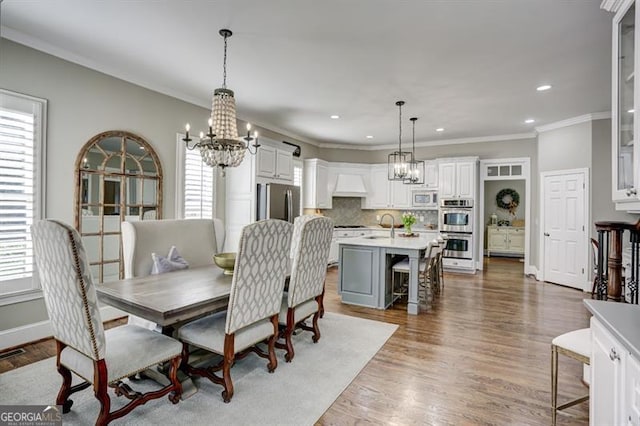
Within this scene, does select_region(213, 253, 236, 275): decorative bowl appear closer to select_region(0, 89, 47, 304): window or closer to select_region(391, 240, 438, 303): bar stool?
select_region(0, 89, 47, 304): window

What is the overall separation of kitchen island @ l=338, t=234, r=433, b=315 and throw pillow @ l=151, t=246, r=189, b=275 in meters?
2.18

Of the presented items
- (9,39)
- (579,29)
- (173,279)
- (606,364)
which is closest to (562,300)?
(579,29)

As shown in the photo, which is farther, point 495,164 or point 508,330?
point 495,164

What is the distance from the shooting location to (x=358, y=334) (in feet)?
11.4

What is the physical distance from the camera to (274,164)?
5625 millimetres

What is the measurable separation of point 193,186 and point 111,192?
3.62 feet

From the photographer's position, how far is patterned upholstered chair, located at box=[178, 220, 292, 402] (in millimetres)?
2141

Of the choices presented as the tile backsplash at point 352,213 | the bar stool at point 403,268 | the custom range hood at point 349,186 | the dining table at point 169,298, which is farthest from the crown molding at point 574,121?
the dining table at point 169,298

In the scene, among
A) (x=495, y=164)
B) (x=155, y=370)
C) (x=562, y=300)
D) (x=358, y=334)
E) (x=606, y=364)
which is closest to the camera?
(x=606, y=364)

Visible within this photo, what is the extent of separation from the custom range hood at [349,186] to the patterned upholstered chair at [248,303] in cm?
565

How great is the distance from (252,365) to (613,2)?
3660mm

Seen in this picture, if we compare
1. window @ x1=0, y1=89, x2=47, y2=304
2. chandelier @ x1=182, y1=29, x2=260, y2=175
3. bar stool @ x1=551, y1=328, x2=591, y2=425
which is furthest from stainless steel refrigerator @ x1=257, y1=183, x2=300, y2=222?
bar stool @ x1=551, y1=328, x2=591, y2=425

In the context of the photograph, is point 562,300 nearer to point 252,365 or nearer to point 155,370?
point 252,365

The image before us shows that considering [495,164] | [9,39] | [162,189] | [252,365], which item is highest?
[9,39]
